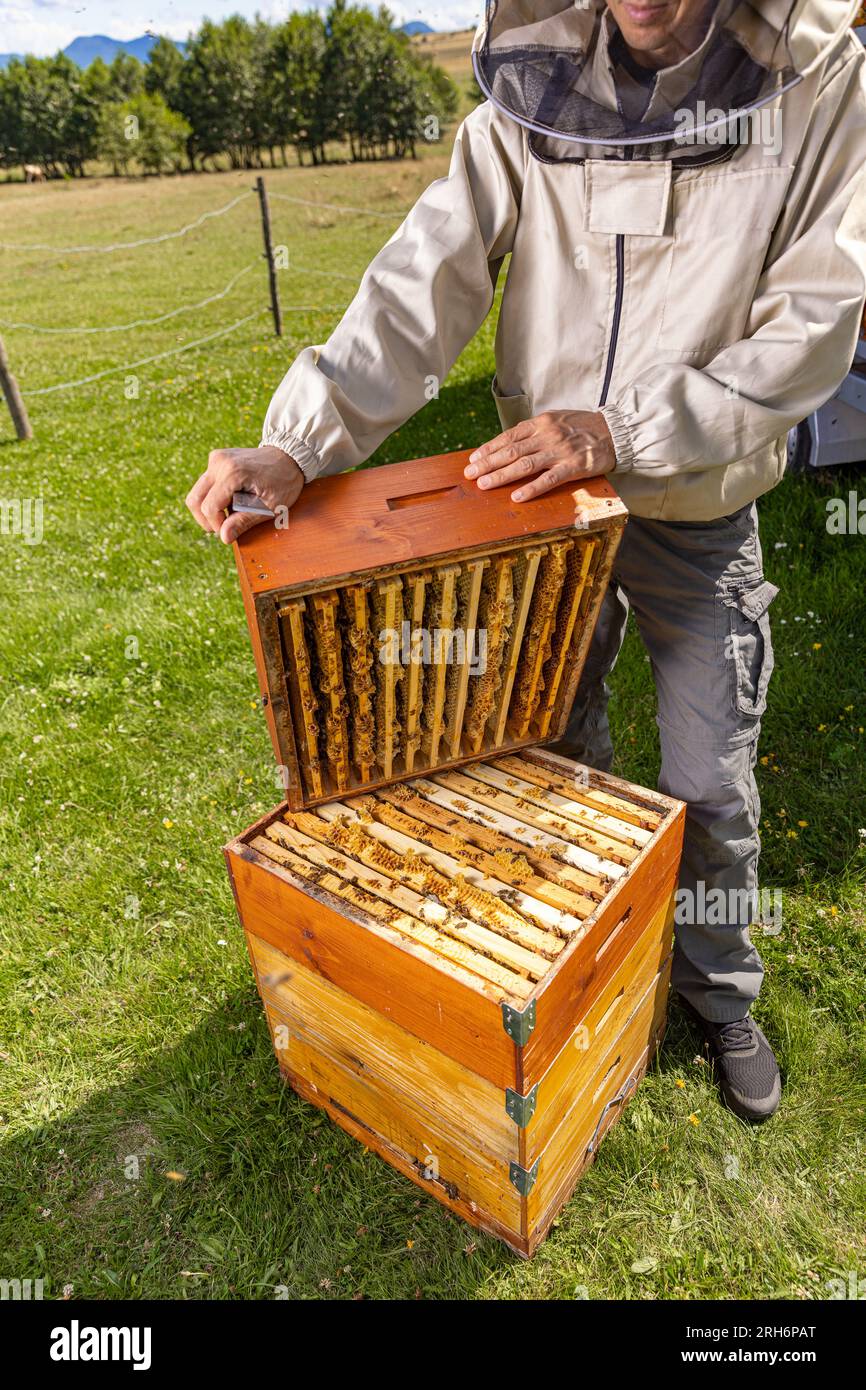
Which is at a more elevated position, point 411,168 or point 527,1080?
point 411,168

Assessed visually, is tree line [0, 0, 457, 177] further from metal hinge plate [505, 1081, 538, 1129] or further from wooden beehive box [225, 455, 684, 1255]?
metal hinge plate [505, 1081, 538, 1129]

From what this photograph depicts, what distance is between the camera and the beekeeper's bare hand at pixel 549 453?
6.10 ft

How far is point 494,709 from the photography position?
234 cm

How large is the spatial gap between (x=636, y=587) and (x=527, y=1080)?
4.02 feet

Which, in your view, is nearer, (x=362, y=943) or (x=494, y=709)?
(x=362, y=943)

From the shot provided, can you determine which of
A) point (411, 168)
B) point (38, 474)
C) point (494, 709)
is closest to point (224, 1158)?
point (494, 709)

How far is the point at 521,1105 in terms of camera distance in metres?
1.81

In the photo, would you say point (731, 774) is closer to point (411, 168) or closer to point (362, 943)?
point (362, 943)

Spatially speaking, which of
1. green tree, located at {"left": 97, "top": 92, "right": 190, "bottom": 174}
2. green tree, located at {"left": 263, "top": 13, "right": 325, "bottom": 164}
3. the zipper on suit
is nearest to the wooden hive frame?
the zipper on suit

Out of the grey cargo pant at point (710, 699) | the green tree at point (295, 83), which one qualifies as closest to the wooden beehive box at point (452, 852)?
the grey cargo pant at point (710, 699)

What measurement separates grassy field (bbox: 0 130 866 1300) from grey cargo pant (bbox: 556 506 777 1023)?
415 mm

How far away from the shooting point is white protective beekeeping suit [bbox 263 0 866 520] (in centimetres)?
176
